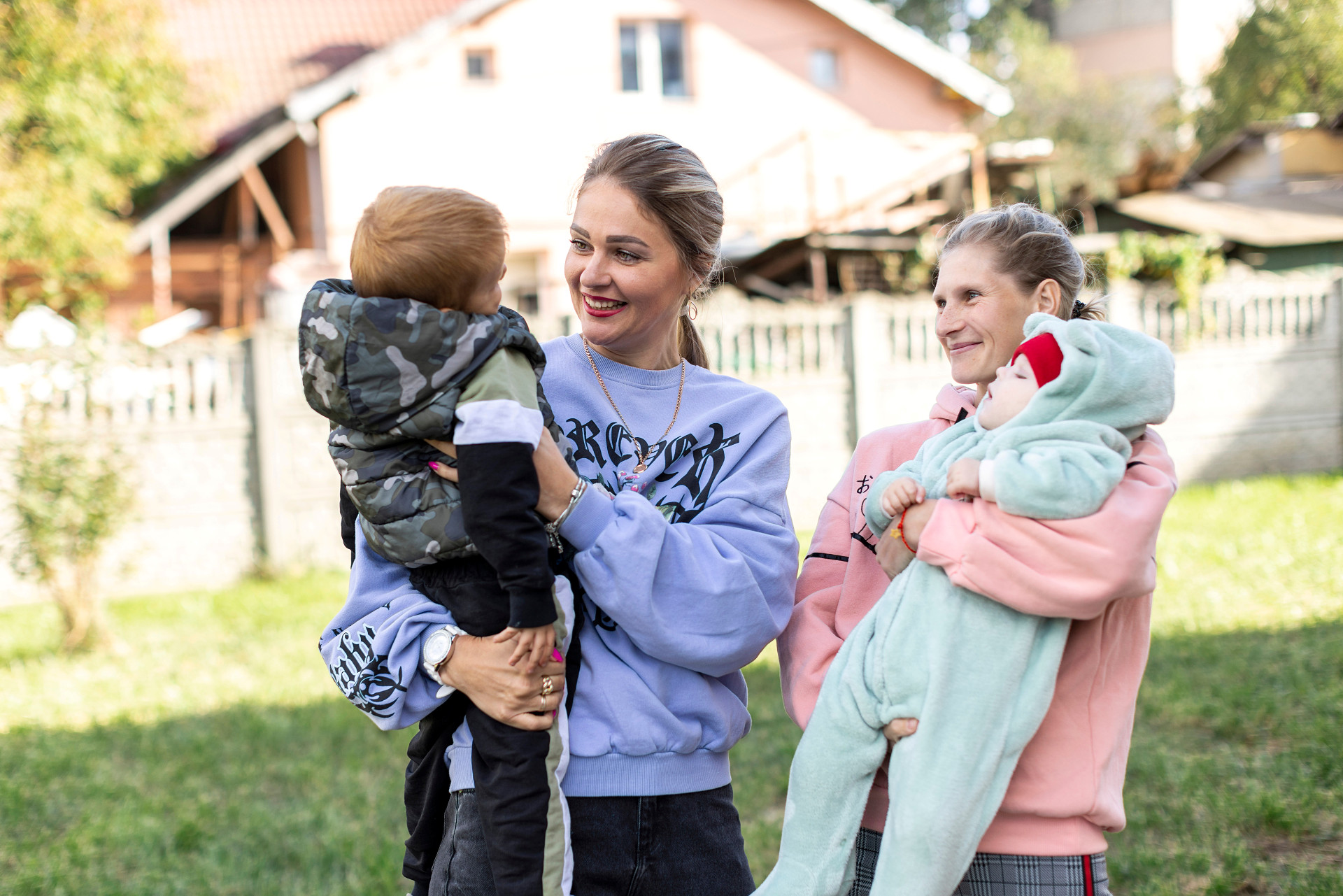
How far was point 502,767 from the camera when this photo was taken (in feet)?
5.77

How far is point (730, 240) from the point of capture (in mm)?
16609

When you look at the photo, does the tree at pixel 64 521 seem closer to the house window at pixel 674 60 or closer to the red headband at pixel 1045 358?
the red headband at pixel 1045 358

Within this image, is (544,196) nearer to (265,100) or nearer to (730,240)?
(730,240)

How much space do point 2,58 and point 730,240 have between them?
9596mm

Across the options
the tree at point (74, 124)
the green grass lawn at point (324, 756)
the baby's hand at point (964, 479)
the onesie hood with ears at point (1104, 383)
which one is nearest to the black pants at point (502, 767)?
the baby's hand at point (964, 479)

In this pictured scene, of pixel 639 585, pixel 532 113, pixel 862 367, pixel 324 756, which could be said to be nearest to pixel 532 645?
pixel 639 585

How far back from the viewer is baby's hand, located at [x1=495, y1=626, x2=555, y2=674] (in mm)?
1726

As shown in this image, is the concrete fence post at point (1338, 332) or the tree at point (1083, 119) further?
the tree at point (1083, 119)

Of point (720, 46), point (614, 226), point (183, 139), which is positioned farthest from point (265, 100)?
point (614, 226)

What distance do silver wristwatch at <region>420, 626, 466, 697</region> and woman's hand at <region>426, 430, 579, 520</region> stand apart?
0.25 m

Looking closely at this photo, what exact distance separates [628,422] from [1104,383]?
84 cm

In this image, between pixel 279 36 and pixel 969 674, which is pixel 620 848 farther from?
pixel 279 36

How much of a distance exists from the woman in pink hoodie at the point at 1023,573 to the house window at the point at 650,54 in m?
16.0

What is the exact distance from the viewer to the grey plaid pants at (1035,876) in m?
1.76
